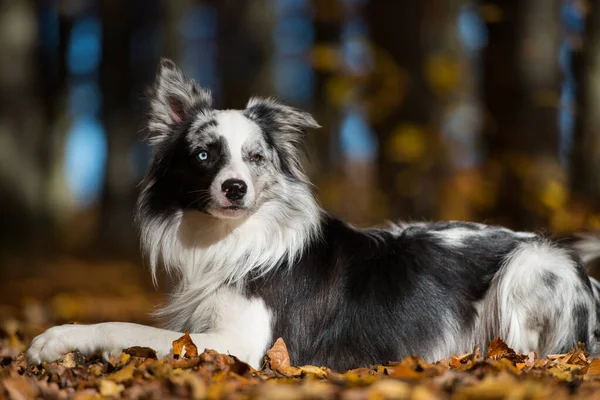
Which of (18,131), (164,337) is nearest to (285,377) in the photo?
(164,337)

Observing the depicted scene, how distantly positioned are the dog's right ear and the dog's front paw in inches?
66.0

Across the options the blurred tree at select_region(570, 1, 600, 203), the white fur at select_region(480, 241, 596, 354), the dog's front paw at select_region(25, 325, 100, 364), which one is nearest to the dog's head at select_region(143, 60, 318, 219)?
the dog's front paw at select_region(25, 325, 100, 364)

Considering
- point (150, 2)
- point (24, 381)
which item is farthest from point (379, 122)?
point (150, 2)

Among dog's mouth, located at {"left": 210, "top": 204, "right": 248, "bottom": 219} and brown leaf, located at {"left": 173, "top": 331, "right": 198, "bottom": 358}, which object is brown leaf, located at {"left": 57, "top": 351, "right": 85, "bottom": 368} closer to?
brown leaf, located at {"left": 173, "top": 331, "right": 198, "bottom": 358}

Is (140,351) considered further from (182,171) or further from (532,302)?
(532,302)

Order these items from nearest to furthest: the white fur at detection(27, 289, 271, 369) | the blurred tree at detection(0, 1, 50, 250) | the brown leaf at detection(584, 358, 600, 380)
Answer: the brown leaf at detection(584, 358, 600, 380)
the white fur at detection(27, 289, 271, 369)
the blurred tree at detection(0, 1, 50, 250)

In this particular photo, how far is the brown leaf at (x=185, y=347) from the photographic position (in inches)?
178

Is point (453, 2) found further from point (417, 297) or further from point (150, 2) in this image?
point (150, 2)

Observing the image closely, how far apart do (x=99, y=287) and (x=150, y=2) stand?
49.1 ft

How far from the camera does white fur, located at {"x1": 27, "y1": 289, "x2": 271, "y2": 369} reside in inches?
179

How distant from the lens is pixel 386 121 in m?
11.2

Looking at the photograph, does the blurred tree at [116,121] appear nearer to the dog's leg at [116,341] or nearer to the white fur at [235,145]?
the white fur at [235,145]

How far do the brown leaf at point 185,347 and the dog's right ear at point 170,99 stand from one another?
5.64 ft

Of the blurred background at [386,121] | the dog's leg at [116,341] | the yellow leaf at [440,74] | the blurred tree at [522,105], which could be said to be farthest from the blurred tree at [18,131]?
the dog's leg at [116,341]
